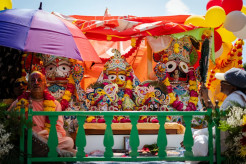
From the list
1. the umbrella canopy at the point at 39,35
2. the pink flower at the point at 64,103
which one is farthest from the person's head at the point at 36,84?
the pink flower at the point at 64,103

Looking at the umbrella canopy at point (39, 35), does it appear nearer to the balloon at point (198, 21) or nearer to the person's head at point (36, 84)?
the person's head at point (36, 84)

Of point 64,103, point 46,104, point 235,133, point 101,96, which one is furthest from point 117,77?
point 235,133

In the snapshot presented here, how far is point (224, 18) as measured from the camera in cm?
710

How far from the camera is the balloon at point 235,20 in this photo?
6992 mm

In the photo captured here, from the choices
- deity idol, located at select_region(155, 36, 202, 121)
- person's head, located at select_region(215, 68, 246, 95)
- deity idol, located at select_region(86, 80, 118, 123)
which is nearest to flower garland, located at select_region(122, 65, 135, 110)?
deity idol, located at select_region(86, 80, 118, 123)

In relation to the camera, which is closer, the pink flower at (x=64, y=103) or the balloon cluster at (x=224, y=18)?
the pink flower at (x=64, y=103)

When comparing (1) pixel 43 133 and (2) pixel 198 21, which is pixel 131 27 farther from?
(1) pixel 43 133

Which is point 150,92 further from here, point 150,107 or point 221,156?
point 221,156

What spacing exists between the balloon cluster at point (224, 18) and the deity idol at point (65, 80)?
120 inches

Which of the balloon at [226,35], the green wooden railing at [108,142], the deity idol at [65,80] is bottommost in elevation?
the green wooden railing at [108,142]

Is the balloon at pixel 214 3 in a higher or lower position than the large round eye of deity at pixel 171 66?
higher

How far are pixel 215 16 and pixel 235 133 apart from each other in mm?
3974

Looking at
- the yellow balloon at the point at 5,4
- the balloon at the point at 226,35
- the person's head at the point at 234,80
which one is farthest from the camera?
the balloon at the point at 226,35

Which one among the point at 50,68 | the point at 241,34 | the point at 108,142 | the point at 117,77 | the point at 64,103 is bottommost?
the point at 108,142
